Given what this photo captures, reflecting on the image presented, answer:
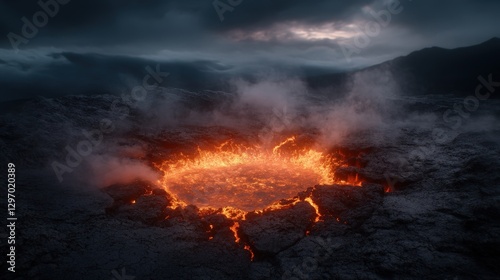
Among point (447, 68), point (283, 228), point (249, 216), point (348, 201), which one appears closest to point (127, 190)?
point (249, 216)

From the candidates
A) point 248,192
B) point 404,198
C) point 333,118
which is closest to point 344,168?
point 404,198

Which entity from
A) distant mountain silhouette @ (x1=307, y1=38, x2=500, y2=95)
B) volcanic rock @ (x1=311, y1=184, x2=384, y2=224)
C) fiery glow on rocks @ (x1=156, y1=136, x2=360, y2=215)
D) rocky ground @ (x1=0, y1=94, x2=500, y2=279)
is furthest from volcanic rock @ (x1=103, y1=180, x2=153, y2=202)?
distant mountain silhouette @ (x1=307, y1=38, x2=500, y2=95)

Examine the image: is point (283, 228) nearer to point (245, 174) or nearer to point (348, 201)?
point (348, 201)

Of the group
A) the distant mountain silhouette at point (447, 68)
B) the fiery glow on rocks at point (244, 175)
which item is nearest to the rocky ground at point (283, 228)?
the fiery glow on rocks at point (244, 175)

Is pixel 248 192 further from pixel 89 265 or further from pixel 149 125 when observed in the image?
pixel 149 125

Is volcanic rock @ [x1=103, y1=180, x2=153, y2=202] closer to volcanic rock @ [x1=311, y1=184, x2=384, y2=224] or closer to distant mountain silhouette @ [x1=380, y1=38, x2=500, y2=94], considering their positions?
volcanic rock @ [x1=311, y1=184, x2=384, y2=224]
